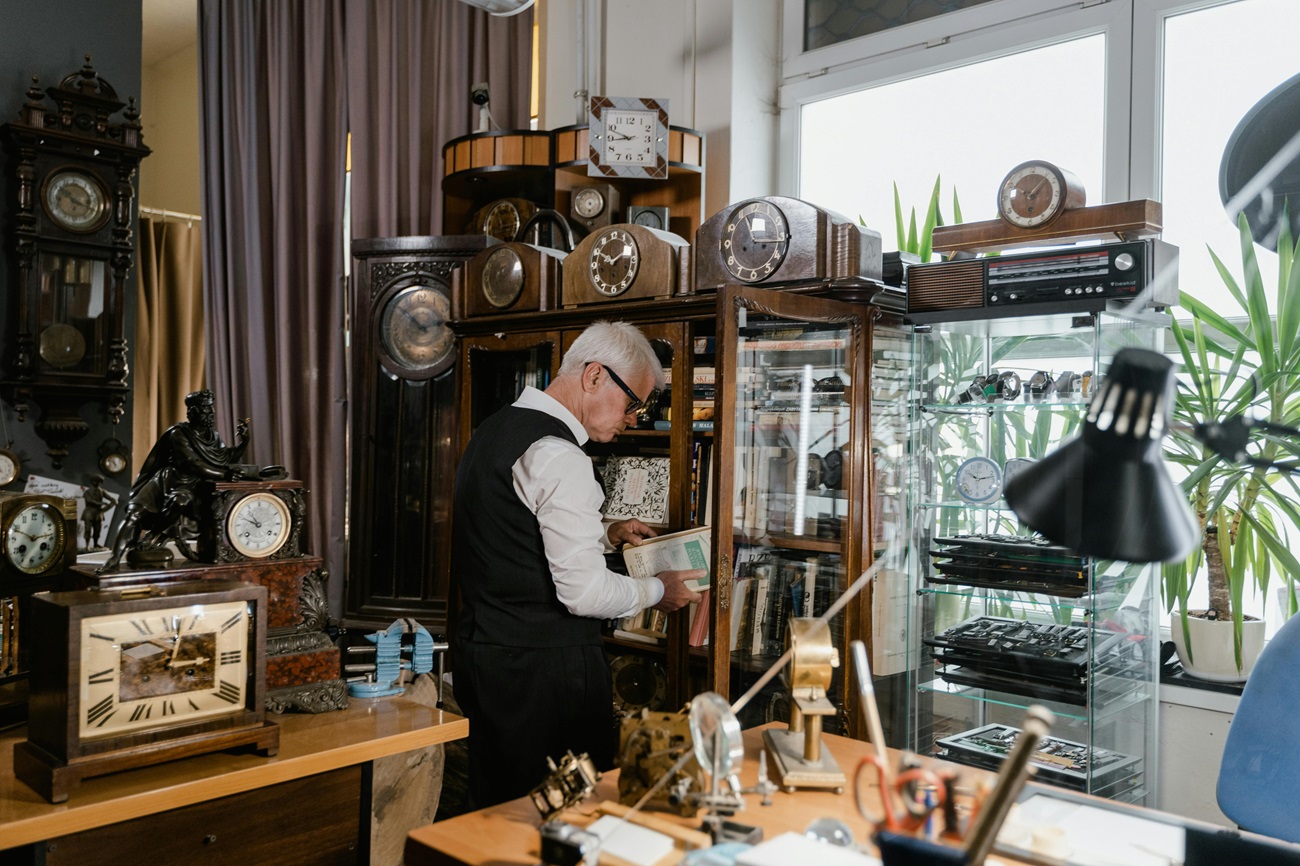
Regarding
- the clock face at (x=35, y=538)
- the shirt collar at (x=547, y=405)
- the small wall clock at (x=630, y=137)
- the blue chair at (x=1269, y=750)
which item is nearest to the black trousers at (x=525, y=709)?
the shirt collar at (x=547, y=405)

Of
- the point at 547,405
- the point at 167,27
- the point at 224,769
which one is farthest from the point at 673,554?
Result: the point at 167,27

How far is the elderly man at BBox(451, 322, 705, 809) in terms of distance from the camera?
93.5 inches

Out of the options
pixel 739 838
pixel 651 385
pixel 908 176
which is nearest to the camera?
pixel 739 838

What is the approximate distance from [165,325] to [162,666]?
5.36 meters

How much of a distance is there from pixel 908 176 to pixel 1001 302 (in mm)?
1110

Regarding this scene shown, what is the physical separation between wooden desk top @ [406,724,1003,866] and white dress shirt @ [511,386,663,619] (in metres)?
0.73

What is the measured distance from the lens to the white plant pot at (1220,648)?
110 inches

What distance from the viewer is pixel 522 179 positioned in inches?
171

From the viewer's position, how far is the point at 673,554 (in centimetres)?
293

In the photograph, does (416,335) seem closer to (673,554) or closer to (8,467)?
(8,467)

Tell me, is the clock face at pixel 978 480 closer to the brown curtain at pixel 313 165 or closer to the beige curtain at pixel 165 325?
the brown curtain at pixel 313 165

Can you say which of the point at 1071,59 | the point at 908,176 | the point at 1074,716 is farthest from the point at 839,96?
the point at 1074,716

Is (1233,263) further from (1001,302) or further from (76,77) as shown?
(76,77)

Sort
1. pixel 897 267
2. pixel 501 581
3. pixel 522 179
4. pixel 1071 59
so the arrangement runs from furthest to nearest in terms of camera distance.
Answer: pixel 522 179 < pixel 1071 59 < pixel 897 267 < pixel 501 581
